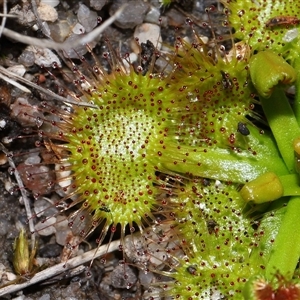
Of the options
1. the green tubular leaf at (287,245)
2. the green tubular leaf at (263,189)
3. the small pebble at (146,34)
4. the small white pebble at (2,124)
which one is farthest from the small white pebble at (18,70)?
the green tubular leaf at (287,245)

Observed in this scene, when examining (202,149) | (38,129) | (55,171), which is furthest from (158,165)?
(38,129)

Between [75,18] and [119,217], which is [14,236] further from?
[75,18]

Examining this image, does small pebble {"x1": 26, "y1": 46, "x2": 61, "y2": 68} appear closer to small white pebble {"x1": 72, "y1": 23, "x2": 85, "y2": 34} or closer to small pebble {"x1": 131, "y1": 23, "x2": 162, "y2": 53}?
small white pebble {"x1": 72, "y1": 23, "x2": 85, "y2": 34}

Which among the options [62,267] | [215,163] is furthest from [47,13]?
[62,267]

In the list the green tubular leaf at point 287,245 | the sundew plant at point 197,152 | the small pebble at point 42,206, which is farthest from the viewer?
the small pebble at point 42,206

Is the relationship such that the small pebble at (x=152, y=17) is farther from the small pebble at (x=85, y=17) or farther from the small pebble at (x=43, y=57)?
the small pebble at (x=43, y=57)

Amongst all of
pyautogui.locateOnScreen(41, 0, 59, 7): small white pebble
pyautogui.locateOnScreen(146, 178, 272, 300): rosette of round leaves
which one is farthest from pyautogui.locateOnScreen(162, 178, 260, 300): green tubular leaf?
pyautogui.locateOnScreen(41, 0, 59, 7): small white pebble

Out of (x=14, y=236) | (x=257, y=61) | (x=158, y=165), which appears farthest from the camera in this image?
(x=14, y=236)
